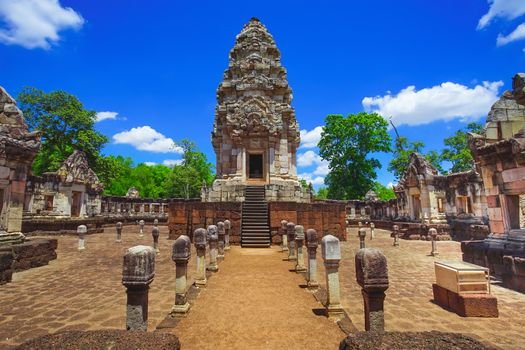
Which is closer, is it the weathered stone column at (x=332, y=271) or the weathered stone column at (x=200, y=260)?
the weathered stone column at (x=332, y=271)

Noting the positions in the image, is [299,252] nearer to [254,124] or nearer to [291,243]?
[291,243]

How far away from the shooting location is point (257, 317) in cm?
450

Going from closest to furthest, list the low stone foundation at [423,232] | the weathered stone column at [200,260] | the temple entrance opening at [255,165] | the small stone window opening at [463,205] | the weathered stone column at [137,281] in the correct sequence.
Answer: the weathered stone column at [137,281] → the weathered stone column at [200,260] → the low stone foundation at [423,232] → the small stone window opening at [463,205] → the temple entrance opening at [255,165]

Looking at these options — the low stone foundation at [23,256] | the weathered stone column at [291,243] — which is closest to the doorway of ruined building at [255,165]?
the weathered stone column at [291,243]

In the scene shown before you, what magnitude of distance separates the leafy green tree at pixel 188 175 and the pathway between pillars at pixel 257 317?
36562 millimetres

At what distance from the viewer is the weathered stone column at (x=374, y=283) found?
330 centimetres

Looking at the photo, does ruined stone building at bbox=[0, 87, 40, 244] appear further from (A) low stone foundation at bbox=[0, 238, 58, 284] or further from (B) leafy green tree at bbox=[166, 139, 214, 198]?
(B) leafy green tree at bbox=[166, 139, 214, 198]

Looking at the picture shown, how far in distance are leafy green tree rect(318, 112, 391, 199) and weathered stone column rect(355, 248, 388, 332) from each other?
32.5 meters

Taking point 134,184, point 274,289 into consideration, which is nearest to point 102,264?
point 274,289

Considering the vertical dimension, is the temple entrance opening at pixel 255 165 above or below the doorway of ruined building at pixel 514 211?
above

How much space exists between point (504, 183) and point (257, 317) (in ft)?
24.3

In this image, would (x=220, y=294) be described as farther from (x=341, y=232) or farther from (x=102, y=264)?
(x=341, y=232)

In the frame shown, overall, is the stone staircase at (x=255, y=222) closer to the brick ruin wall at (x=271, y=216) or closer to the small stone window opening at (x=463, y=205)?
the brick ruin wall at (x=271, y=216)

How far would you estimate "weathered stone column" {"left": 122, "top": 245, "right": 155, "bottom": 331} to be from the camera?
3.28 meters
